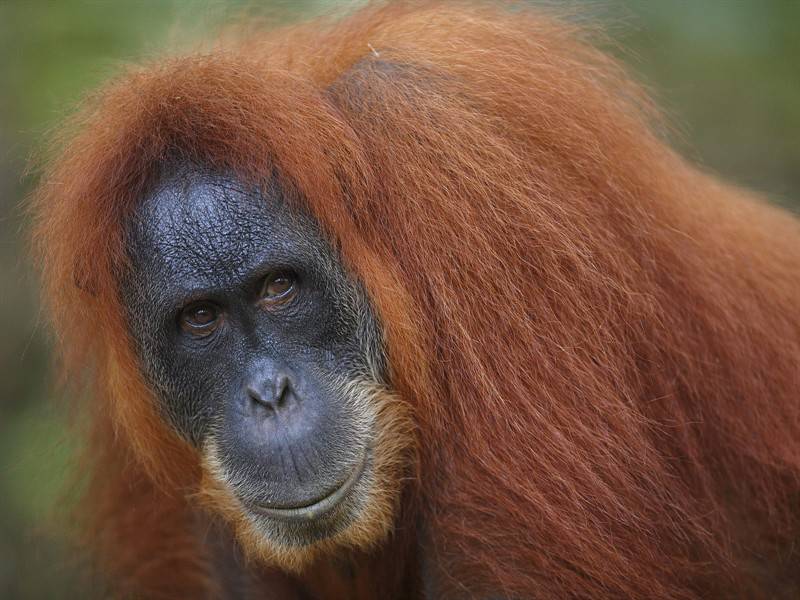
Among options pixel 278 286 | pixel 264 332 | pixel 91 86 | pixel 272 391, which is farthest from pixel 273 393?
pixel 91 86

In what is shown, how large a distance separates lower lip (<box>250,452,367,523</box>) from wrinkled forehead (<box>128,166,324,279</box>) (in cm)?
65

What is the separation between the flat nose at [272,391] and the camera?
265cm

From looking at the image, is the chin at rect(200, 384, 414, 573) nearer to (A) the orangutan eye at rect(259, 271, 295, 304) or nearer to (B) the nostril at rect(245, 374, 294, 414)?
(B) the nostril at rect(245, 374, 294, 414)

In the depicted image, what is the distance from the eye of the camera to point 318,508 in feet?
9.02

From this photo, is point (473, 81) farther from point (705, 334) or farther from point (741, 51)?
point (741, 51)

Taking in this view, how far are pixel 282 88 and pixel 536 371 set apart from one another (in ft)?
3.56

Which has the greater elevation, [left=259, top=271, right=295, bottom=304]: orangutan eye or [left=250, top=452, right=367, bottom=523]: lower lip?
[left=259, top=271, right=295, bottom=304]: orangutan eye

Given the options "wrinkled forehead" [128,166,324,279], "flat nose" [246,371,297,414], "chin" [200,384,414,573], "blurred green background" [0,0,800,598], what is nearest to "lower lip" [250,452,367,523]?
"chin" [200,384,414,573]

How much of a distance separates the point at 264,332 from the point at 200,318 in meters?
0.20

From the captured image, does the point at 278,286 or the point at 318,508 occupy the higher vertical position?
the point at 278,286

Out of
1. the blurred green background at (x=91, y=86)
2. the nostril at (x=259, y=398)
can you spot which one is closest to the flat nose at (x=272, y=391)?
the nostril at (x=259, y=398)

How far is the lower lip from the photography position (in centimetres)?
275

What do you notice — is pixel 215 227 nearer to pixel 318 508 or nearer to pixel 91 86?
pixel 318 508

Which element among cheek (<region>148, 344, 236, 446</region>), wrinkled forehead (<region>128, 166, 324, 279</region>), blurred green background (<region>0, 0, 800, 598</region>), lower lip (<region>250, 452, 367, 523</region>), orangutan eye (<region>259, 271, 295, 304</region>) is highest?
wrinkled forehead (<region>128, 166, 324, 279</region>)
